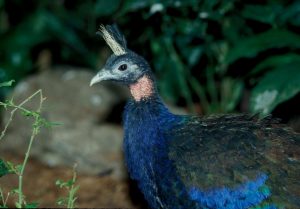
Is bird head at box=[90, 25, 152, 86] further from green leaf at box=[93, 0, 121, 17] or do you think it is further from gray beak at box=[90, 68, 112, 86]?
green leaf at box=[93, 0, 121, 17]

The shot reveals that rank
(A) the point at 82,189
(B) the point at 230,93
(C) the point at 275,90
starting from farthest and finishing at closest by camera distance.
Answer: (B) the point at 230,93 < (A) the point at 82,189 < (C) the point at 275,90

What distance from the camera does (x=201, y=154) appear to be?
4758 millimetres

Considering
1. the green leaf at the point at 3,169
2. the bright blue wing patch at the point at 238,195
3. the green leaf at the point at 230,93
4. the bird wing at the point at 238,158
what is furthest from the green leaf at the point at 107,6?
the green leaf at the point at 3,169

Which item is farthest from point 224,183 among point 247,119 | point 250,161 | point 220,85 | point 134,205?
point 220,85

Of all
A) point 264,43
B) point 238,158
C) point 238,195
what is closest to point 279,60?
point 264,43

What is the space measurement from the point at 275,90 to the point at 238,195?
1494mm

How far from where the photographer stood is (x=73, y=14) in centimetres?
974

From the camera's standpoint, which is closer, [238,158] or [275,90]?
[238,158]

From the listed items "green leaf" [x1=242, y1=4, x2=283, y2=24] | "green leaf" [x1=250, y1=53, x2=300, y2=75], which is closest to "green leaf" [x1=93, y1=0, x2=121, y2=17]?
"green leaf" [x1=242, y1=4, x2=283, y2=24]

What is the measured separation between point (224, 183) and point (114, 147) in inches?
127

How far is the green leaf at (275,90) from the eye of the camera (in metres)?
5.72

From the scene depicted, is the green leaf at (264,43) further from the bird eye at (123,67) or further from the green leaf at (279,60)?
the bird eye at (123,67)

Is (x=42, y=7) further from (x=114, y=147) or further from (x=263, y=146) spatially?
(x=263, y=146)

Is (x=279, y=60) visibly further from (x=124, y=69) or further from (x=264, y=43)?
(x=124, y=69)
